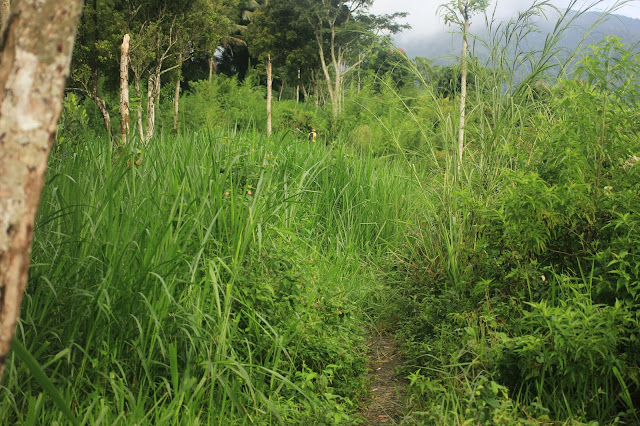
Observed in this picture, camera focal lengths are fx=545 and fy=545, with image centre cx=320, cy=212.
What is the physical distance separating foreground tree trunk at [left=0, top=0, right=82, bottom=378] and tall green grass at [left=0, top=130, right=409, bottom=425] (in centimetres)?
128

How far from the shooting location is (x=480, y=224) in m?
3.92

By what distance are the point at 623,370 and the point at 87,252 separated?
2.66 meters

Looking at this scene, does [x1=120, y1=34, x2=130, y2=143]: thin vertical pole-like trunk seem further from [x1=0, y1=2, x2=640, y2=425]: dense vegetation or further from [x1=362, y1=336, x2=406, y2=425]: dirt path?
[x1=362, y1=336, x2=406, y2=425]: dirt path

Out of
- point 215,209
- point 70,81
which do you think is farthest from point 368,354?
point 70,81

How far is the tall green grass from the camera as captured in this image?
2385 millimetres

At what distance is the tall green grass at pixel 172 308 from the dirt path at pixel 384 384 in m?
0.13

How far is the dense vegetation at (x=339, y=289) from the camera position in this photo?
8.12ft

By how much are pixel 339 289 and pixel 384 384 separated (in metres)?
0.91

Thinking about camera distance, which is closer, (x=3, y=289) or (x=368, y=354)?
(x=3, y=289)

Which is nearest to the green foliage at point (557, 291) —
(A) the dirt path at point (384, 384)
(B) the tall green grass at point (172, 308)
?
(A) the dirt path at point (384, 384)

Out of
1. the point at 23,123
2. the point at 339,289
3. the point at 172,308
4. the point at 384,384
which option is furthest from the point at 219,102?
the point at 23,123

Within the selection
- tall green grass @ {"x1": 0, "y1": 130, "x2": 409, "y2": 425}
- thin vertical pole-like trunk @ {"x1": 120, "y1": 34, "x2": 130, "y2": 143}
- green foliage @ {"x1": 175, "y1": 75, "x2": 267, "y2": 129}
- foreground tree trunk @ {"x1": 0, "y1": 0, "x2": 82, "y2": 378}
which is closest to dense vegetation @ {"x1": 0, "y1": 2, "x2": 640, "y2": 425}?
tall green grass @ {"x1": 0, "y1": 130, "x2": 409, "y2": 425}

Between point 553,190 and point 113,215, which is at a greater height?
point 553,190

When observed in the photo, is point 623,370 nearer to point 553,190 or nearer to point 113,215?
point 553,190
